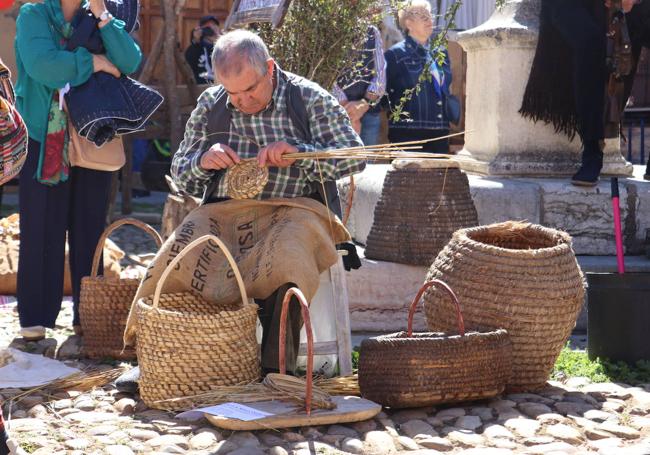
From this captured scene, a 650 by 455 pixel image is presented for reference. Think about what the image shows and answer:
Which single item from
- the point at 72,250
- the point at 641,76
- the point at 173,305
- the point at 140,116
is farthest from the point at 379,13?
the point at 641,76

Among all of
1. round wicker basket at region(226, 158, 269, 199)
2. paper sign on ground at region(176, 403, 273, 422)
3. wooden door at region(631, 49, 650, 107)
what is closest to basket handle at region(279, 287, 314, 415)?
paper sign on ground at region(176, 403, 273, 422)

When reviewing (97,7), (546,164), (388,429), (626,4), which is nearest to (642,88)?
(546,164)

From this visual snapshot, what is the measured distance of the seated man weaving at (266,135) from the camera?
447 centimetres

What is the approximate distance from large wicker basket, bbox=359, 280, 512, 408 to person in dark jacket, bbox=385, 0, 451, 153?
397 centimetres

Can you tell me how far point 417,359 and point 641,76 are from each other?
1214 cm

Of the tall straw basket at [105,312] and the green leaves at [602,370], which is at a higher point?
the tall straw basket at [105,312]

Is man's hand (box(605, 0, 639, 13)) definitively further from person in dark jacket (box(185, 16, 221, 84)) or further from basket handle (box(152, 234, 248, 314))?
person in dark jacket (box(185, 16, 221, 84))

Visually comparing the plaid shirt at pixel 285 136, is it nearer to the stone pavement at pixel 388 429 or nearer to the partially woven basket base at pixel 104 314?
the partially woven basket base at pixel 104 314

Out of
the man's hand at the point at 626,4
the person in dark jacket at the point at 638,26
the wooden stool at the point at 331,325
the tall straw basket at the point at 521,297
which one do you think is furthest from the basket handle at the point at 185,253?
the person in dark jacket at the point at 638,26

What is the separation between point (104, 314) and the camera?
5367 millimetres

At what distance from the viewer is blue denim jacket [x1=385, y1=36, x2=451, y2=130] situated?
8.16m

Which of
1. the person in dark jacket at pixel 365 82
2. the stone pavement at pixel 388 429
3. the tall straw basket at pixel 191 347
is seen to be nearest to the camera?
the stone pavement at pixel 388 429

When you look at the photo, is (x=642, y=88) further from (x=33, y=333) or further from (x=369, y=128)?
(x=33, y=333)

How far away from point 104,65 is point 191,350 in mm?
1917
